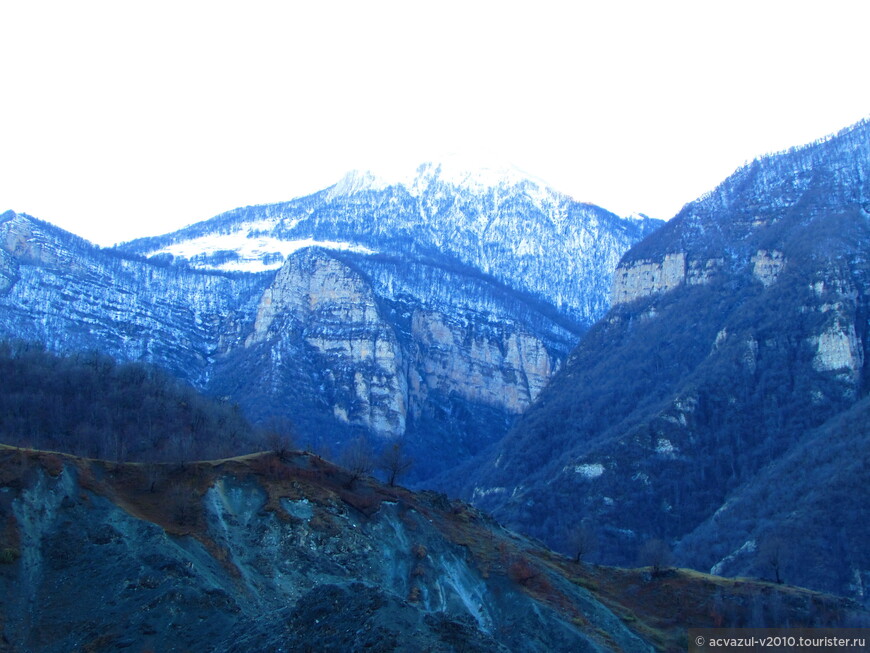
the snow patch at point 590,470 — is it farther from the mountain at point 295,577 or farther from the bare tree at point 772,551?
the mountain at point 295,577

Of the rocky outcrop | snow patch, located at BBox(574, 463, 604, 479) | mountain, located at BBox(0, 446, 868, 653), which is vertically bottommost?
mountain, located at BBox(0, 446, 868, 653)

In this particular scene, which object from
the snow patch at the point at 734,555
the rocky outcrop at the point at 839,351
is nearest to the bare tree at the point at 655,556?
the snow patch at the point at 734,555

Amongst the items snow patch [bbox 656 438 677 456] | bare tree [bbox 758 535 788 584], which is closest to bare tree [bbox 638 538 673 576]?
bare tree [bbox 758 535 788 584]

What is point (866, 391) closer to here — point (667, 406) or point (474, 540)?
point (667, 406)

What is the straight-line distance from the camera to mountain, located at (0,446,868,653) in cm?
6156

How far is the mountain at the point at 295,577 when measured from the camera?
202 ft

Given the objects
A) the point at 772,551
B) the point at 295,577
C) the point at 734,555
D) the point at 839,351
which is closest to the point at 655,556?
the point at 772,551

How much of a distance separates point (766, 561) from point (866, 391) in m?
66.0

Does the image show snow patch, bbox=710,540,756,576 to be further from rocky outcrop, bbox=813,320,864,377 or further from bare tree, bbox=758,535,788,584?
rocky outcrop, bbox=813,320,864,377

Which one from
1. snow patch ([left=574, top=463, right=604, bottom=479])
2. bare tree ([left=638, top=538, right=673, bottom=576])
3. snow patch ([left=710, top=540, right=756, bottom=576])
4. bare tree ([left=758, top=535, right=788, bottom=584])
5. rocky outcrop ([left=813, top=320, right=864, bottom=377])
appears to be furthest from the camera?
rocky outcrop ([left=813, top=320, right=864, bottom=377])

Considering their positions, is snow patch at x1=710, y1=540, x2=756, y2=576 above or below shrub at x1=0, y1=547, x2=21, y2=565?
below

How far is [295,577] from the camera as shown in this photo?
82.2 m

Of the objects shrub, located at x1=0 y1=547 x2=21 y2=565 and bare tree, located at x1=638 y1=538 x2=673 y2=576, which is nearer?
shrub, located at x1=0 y1=547 x2=21 y2=565

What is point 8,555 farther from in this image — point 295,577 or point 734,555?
point 734,555
